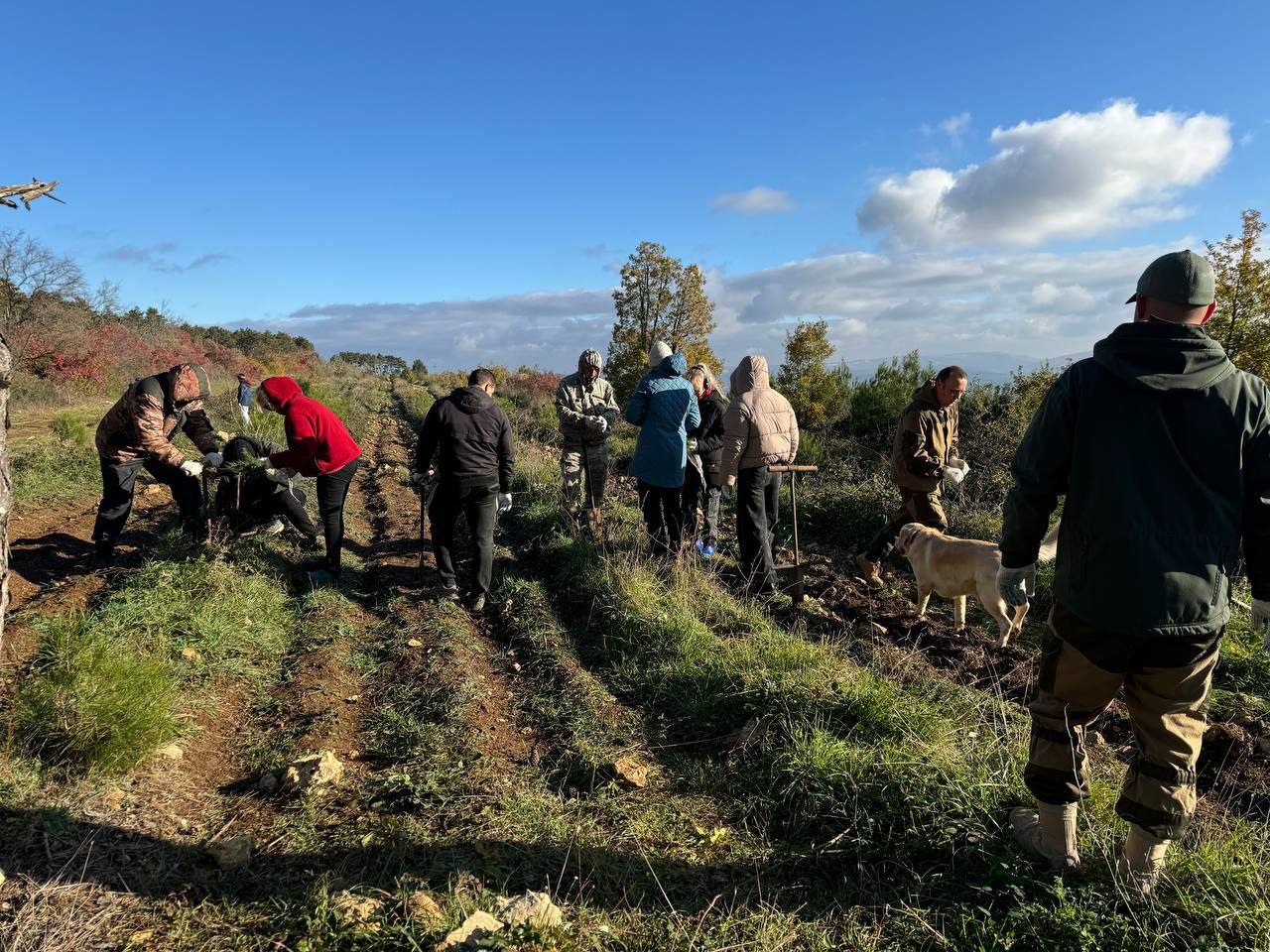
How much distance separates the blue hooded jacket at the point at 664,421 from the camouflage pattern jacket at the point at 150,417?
3878mm

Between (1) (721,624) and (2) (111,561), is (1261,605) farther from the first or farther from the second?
(2) (111,561)

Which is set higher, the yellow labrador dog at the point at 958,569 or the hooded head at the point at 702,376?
the hooded head at the point at 702,376

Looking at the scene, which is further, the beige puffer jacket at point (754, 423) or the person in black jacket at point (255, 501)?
the person in black jacket at point (255, 501)

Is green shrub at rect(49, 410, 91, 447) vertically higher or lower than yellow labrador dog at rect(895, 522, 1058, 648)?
higher

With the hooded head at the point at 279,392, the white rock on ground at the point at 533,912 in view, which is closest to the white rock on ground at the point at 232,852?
the white rock on ground at the point at 533,912

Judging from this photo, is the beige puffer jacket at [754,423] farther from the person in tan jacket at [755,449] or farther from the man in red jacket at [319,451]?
the man in red jacket at [319,451]

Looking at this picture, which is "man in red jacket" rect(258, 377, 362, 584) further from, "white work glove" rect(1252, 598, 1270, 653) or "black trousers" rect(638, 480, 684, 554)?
"white work glove" rect(1252, 598, 1270, 653)

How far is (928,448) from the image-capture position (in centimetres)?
596

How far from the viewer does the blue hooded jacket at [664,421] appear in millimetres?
6242

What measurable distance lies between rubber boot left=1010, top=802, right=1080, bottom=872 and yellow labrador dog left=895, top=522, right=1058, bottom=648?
2474 mm

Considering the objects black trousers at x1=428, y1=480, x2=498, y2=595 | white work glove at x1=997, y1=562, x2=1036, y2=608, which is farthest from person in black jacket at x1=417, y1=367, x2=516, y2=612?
white work glove at x1=997, y1=562, x2=1036, y2=608

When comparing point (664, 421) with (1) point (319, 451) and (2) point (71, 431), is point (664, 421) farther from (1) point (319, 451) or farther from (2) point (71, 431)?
(2) point (71, 431)

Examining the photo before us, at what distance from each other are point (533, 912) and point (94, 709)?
237cm

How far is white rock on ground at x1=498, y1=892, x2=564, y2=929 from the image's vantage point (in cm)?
218
